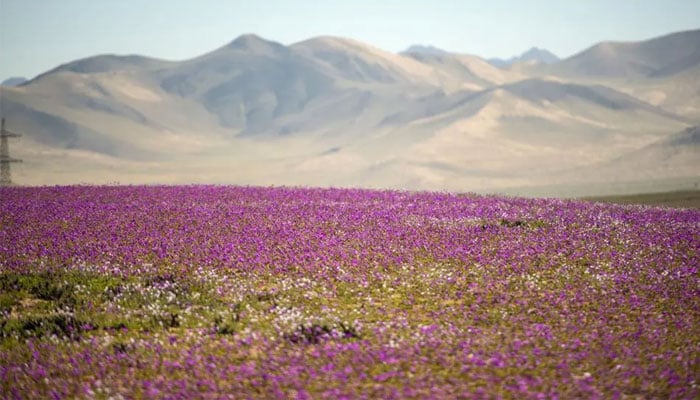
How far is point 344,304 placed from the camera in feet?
40.8

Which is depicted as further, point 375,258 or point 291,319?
point 375,258

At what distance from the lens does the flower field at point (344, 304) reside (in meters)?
8.95

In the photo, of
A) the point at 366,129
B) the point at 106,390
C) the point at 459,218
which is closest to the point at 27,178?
the point at 366,129

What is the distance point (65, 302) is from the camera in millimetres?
13016

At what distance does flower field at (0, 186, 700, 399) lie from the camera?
8.95m

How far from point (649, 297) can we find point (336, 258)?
6.30 meters

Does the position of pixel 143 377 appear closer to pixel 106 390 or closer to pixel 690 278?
pixel 106 390

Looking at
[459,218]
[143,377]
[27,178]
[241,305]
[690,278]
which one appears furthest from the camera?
[27,178]

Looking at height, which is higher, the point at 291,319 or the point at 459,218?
the point at 459,218

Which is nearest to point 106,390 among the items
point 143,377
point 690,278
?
point 143,377

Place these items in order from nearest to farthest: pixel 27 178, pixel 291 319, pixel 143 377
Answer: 1. pixel 143 377
2. pixel 291 319
3. pixel 27 178

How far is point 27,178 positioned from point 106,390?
417ft

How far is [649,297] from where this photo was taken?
12641 millimetres

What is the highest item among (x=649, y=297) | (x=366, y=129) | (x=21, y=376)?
(x=366, y=129)
